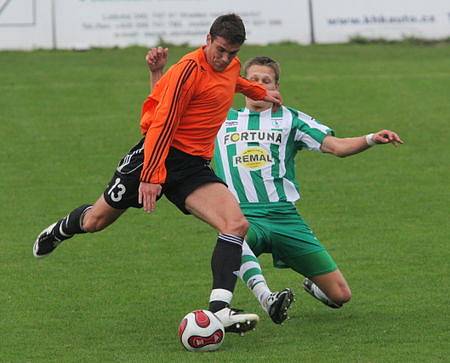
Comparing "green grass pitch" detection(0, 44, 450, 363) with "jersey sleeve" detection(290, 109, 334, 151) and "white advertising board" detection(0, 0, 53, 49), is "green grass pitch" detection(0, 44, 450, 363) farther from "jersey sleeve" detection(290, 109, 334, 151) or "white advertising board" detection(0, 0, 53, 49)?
"jersey sleeve" detection(290, 109, 334, 151)

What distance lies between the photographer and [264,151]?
897cm

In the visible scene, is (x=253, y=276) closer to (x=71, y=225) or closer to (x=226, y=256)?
(x=226, y=256)

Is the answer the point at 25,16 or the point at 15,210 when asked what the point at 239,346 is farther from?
the point at 25,16

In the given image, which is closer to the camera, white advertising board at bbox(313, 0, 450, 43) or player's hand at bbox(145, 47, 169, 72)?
player's hand at bbox(145, 47, 169, 72)

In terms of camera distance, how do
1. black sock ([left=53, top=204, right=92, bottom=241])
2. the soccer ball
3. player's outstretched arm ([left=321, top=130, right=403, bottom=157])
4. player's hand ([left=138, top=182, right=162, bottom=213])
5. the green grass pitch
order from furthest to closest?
black sock ([left=53, top=204, right=92, bottom=241]) → player's outstretched arm ([left=321, top=130, right=403, bottom=157]) → the green grass pitch → player's hand ([left=138, top=182, right=162, bottom=213]) → the soccer ball

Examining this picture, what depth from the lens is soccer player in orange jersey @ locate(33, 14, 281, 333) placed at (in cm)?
773

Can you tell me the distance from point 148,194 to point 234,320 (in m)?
0.92

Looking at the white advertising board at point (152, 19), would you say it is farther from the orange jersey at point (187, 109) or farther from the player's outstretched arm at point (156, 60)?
the orange jersey at point (187, 109)

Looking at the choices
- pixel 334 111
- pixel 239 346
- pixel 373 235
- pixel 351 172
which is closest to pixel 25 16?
pixel 334 111

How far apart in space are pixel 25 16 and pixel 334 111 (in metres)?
6.25

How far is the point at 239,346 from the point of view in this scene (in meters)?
7.83

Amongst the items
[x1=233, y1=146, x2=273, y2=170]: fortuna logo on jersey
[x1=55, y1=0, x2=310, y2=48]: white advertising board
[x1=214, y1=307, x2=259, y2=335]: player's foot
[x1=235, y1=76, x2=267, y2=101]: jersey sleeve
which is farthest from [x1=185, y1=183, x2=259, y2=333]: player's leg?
[x1=55, y1=0, x2=310, y2=48]: white advertising board

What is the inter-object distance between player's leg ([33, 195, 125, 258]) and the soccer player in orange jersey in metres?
0.01

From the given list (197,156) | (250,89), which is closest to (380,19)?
(250,89)
